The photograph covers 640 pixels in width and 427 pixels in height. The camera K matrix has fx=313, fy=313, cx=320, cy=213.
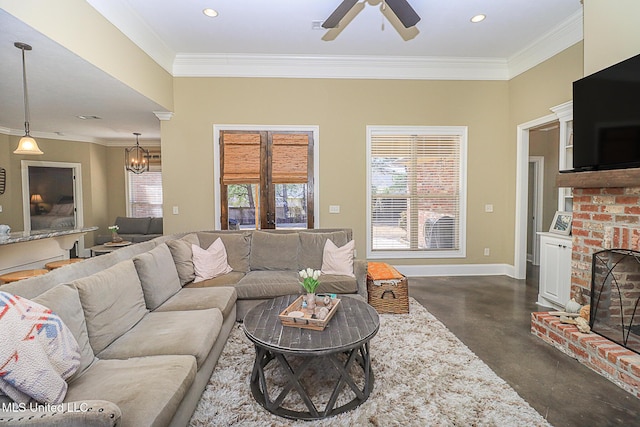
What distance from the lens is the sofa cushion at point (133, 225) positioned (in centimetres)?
748

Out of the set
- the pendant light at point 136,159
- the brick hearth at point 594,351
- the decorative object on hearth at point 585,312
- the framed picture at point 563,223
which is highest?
the pendant light at point 136,159

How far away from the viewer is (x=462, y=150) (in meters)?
5.17

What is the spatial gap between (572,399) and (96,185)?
948 cm

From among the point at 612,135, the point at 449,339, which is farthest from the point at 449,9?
the point at 449,339

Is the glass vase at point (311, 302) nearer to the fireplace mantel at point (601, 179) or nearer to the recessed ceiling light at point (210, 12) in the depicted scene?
the fireplace mantel at point (601, 179)

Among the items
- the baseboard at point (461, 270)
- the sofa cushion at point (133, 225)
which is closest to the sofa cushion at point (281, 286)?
the baseboard at point (461, 270)

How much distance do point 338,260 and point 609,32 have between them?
3288mm

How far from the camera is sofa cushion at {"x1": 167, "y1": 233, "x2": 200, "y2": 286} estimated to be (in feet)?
10.9

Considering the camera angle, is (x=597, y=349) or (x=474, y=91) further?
(x=474, y=91)

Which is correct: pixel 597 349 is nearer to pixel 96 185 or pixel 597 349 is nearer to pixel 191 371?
pixel 191 371

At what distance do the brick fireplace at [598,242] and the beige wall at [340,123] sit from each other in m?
2.12

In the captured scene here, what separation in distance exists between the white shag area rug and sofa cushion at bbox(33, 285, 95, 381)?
72cm

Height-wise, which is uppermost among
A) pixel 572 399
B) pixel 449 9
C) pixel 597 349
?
pixel 449 9

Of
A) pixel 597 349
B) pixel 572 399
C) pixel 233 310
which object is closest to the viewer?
pixel 572 399
